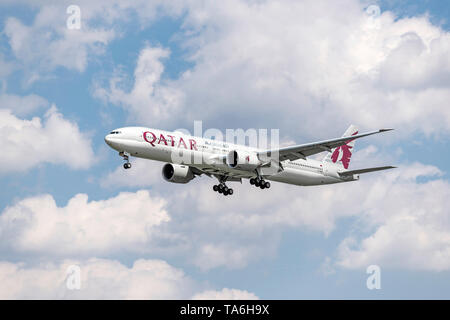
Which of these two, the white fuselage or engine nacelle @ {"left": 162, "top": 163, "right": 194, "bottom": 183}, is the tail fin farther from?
engine nacelle @ {"left": 162, "top": 163, "right": 194, "bottom": 183}

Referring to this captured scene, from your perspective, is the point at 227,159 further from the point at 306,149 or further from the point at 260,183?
the point at 306,149

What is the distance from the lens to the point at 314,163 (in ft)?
232

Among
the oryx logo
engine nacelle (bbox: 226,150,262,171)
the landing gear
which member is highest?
the oryx logo

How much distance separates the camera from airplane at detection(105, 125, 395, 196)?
58844 millimetres

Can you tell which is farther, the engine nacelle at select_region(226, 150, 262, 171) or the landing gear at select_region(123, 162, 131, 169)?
the engine nacelle at select_region(226, 150, 262, 171)

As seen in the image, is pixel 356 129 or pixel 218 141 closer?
pixel 218 141

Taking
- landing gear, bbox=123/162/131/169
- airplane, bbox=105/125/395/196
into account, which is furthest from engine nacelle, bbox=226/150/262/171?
landing gear, bbox=123/162/131/169

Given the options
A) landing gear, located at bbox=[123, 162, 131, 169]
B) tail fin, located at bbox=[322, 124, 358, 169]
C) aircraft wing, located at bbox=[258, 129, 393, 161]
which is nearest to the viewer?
landing gear, located at bbox=[123, 162, 131, 169]

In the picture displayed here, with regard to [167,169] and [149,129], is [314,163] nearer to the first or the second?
[167,169]

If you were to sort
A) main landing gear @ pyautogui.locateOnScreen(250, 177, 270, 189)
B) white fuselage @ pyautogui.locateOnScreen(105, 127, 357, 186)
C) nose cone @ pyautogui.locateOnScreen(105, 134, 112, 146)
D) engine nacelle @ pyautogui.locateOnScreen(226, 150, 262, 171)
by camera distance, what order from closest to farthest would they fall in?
1. nose cone @ pyautogui.locateOnScreen(105, 134, 112, 146)
2. white fuselage @ pyautogui.locateOnScreen(105, 127, 357, 186)
3. engine nacelle @ pyautogui.locateOnScreen(226, 150, 262, 171)
4. main landing gear @ pyautogui.locateOnScreen(250, 177, 270, 189)

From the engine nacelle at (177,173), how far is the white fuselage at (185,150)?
7.00ft
